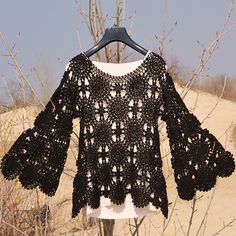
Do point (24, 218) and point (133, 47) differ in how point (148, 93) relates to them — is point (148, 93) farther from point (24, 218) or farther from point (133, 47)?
point (24, 218)

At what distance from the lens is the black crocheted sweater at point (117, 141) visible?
1730 mm

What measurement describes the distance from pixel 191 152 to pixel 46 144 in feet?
1.66

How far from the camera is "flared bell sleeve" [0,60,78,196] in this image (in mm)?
1758

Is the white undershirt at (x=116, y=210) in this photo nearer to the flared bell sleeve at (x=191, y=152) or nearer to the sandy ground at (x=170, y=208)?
the flared bell sleeve at (x=191, y=152)

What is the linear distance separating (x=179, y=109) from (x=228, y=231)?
9.21ft

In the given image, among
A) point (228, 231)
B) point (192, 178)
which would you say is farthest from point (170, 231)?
point (192, 178)

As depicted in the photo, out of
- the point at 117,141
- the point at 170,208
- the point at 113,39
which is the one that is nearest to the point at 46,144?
the point at 117,141

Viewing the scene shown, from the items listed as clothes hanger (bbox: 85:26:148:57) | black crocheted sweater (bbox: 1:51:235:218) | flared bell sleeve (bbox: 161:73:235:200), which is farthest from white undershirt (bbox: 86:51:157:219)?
clothes hanger (bbox: 85:26:148:57)

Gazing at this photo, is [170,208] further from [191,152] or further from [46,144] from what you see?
[46,144]

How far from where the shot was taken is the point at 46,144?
176 centimetres

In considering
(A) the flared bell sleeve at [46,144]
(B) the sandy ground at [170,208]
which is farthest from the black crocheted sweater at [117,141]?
(B) the sandy ground at [170,208]

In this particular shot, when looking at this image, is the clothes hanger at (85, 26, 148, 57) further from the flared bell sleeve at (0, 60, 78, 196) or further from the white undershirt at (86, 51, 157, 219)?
the white undershirt at (86, 51, 157, 219)

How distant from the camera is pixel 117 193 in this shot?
1.70m

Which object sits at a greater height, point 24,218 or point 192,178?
point 24,218
